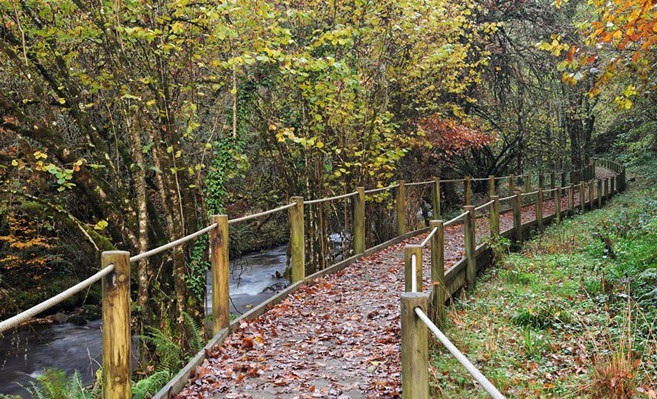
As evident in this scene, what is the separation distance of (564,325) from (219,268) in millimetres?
4161

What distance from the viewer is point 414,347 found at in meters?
3.11

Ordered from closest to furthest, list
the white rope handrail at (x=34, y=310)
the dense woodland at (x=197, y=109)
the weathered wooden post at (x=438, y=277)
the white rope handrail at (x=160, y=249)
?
the white rope handrail at (x=34, y=310), the white rope handrail at (x=160, y=249), the weathered wooden post at (x=438, y=277), the dense woodland at (x=197, y=109)

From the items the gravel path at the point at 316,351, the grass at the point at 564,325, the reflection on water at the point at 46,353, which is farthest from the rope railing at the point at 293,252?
the reflection on water at the point at 46,353

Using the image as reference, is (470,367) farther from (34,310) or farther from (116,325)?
(116,325)

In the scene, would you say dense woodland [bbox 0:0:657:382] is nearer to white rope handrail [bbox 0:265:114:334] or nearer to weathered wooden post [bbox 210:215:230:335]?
weathered wooden post [bbox 210:215:230:335]

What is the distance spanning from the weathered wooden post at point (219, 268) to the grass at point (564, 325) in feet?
7.20

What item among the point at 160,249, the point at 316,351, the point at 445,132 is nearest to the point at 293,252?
the point at 316,351

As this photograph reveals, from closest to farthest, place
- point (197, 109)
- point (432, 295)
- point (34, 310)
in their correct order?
point (34, 310)
point (432, 295)
point (197, 109)

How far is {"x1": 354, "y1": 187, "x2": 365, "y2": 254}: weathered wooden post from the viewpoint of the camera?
11.0m

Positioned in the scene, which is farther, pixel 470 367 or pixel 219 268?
pixel 219 268

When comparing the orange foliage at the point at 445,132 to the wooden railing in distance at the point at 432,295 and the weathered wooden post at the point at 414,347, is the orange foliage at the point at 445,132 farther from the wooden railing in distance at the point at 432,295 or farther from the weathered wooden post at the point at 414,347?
the weathered wooden post at the point at 414,347

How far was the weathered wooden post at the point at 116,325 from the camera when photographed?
3.59 m

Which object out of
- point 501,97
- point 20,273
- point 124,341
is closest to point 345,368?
point 124,341

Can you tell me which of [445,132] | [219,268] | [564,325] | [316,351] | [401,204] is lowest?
[564,325]
